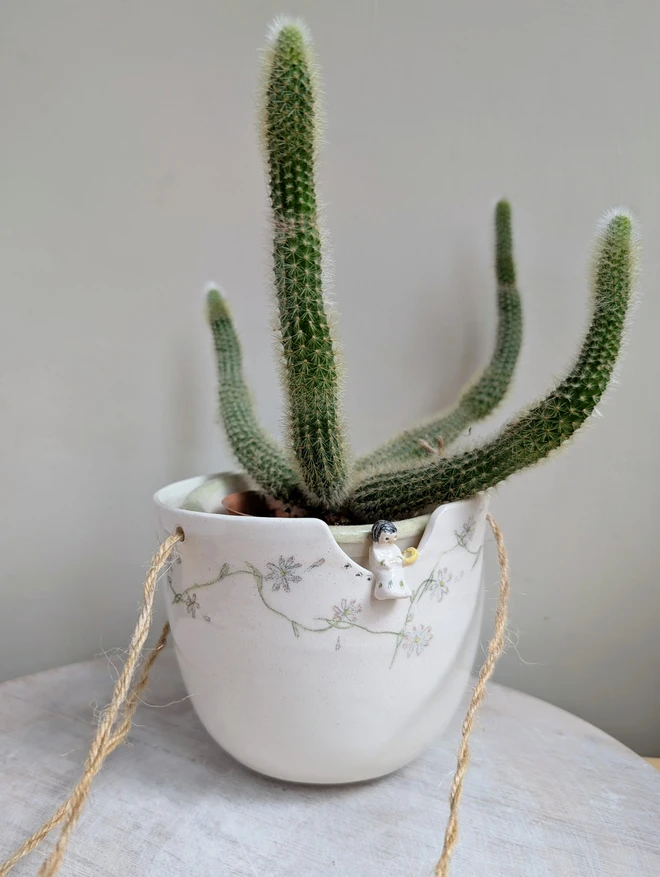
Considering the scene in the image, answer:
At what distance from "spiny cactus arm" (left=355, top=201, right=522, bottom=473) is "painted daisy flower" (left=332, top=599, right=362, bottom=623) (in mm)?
161

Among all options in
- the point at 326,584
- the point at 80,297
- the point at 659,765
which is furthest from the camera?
the point at 80,297

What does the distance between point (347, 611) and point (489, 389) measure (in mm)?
315

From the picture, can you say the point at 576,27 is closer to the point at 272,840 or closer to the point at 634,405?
the point at 634,405

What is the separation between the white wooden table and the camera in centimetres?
41

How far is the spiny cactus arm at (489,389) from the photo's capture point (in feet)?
1.90

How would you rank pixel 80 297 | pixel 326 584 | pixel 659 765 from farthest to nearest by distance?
pixel 80 297, pixel 659 765, pixel 326 584

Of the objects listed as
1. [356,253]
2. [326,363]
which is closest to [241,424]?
[326,363]

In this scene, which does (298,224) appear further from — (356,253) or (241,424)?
(356,253)

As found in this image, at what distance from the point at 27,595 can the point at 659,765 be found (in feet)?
2.68

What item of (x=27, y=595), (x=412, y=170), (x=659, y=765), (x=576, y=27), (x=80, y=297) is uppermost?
(x=576, y=27)

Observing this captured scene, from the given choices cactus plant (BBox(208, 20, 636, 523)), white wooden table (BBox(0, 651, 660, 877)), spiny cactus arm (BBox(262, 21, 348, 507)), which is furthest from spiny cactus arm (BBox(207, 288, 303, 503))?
white wooden table (BBox(0, 651, 660, 877))

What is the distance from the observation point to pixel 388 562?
0.42 meters

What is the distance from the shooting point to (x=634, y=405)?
0.70 meters

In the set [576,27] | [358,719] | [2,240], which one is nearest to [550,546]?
[358,719]
